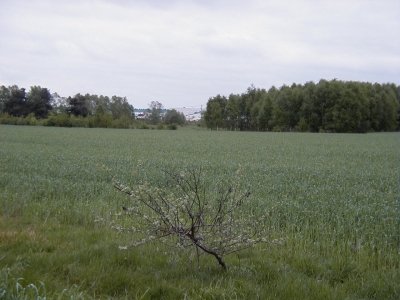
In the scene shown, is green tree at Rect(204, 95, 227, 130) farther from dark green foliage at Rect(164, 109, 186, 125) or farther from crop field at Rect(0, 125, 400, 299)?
crop field at Rect(0, 125, 400, 299)

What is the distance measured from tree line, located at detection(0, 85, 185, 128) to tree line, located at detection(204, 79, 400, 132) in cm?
3223

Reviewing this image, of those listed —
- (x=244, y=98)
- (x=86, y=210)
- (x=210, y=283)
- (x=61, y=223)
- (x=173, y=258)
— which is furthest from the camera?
(x=244, y=98)

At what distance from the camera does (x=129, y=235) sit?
6.87 metres

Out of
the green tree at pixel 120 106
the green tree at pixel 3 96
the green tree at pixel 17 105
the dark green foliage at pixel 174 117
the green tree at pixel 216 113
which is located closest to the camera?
the green tree at pixel 17 105

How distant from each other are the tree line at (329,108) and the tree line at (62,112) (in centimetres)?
3223

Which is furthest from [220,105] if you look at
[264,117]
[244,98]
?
[264,117]

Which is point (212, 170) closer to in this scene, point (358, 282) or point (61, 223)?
point (61, 223)

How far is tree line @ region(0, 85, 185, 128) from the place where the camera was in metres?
93.2

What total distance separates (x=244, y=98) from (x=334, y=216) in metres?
103

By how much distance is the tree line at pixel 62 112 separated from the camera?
93.2 metres

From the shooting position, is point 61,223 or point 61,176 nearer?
point 61,223

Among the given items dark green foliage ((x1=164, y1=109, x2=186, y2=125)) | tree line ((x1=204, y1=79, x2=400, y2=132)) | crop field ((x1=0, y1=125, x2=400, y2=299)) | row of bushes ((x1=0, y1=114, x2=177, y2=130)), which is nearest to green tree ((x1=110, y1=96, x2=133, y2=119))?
dark green foliage ((x1=164, y1=109, x2=186, y2=125))

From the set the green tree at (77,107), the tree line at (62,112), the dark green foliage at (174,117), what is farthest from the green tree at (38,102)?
the dark green foliage at (174,117)

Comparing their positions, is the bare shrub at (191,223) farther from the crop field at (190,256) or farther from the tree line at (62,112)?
the tree line at (62,112)
